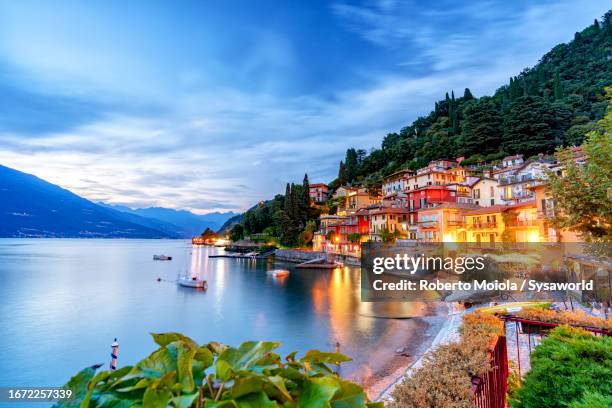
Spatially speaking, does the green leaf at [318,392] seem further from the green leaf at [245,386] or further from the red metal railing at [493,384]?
the red metal railing at [493,384]

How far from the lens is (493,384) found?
4.50 metres

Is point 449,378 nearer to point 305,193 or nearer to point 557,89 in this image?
point 305,193

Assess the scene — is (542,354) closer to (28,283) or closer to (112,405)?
(112,405)

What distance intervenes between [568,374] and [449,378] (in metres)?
1.14

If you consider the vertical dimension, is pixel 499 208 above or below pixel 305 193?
below

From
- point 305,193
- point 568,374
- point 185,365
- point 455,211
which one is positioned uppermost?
point 305,193

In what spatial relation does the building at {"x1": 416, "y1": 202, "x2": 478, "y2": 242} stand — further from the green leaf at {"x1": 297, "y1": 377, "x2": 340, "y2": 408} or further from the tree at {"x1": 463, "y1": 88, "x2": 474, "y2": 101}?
the tree at {"x1": 463, "y1": 88, "x2": 474, "y2": 101}

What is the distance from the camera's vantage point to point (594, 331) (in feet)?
20.0

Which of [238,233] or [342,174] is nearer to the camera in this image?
[342,174]

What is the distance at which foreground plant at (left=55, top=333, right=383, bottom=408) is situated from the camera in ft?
2.75

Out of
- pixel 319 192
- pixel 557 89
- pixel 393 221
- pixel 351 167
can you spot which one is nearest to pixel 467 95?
pixel 557 89

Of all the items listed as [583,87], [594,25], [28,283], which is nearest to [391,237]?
[28,283]

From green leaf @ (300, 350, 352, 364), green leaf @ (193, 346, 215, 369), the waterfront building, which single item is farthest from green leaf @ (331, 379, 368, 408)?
the waterfront building

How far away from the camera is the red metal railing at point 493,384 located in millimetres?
3882
